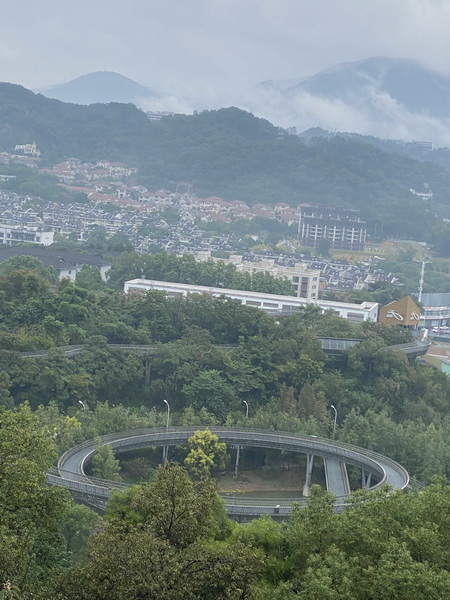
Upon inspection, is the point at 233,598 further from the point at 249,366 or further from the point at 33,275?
the point at 33,275

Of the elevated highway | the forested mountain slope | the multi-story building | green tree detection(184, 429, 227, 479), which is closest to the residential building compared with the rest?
the multi-story building

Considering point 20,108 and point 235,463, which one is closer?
point 235,463

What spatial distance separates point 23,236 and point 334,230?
2257 centimetres

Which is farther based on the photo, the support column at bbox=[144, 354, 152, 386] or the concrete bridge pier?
the support column at bbox=[144, 354, 152, 386]

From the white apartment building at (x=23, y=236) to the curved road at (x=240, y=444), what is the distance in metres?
31.3

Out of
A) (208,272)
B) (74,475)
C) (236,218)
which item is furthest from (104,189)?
(74,475)

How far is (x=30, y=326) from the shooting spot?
26.8 meters

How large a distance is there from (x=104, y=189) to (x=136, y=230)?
14342mm

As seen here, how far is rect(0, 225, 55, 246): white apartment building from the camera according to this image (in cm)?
Answer: 5272

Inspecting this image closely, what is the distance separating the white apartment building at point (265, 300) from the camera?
38594 mm

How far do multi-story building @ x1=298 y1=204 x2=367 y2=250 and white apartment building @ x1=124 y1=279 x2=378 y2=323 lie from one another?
28.0m

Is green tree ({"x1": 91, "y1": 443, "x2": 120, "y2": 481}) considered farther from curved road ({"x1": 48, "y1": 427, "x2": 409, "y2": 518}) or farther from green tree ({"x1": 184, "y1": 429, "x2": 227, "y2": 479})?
green tree ({"x1": 184, "y1": 429, "x2": 227, "y2": 479})

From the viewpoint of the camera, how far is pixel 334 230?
225ft

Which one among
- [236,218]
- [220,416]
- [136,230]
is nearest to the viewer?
[220,416]
